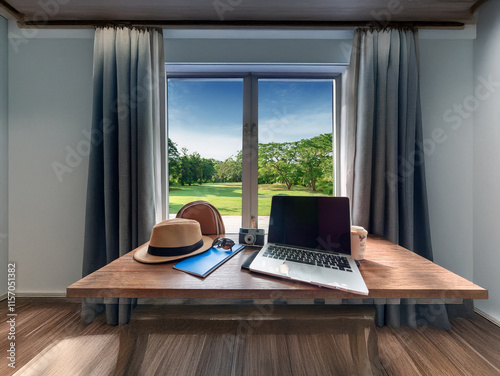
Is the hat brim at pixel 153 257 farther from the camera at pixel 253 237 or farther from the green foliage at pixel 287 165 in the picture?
the green foliage at pixel 287 165

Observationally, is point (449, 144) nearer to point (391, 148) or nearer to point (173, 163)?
point (391, 148)

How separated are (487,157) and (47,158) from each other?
3659 millimetres

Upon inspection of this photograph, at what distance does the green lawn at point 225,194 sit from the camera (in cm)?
199

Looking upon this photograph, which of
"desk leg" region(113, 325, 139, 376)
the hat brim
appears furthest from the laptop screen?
"desk leg" region(113, 325, 139, 376)

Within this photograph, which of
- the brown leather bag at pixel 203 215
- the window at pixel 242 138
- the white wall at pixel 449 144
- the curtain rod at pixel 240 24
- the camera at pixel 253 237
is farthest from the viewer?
the window at pixel 242 138

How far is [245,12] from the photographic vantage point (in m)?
1.64

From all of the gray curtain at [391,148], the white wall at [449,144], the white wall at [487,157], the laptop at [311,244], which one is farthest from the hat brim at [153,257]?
the white wall at [487,157]

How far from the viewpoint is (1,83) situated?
1.79 m

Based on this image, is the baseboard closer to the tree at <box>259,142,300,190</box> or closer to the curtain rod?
the tree at <box>259,142,300,190</box>

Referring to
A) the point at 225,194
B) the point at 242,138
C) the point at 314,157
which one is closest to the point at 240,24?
the point at 242,138

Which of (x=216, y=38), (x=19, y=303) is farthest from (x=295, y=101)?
(x=19, y=303)

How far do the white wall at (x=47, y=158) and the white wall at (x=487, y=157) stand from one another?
10.6 feet

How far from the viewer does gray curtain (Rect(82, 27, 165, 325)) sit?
162 cm

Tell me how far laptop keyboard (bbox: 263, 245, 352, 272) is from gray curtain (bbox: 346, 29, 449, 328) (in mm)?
821
